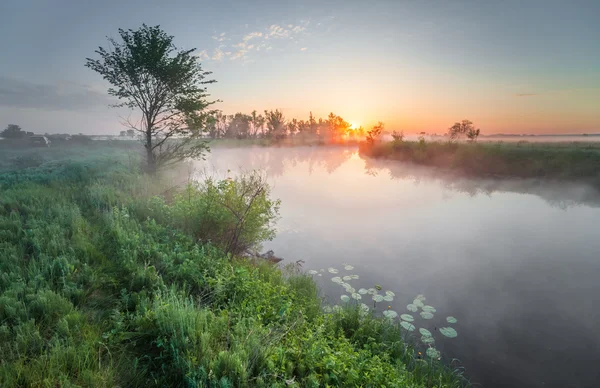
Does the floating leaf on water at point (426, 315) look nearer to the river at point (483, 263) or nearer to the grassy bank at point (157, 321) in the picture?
the river at point (483, 263)

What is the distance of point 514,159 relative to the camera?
2853cm

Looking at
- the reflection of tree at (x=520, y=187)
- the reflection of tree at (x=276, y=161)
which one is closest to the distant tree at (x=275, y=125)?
the reflection of tree at (x=276, y=161)

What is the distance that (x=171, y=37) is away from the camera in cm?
1647

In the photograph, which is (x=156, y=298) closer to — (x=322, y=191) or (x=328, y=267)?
(x=328, y=267)

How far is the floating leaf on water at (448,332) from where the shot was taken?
21.5 feet

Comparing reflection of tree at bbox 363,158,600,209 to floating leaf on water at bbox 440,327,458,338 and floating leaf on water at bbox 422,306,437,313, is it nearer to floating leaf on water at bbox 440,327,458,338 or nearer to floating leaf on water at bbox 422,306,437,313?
floating leaf on water at bbox 422,306,437,313

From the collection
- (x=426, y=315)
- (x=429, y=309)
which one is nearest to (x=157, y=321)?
(x=426, y=315)

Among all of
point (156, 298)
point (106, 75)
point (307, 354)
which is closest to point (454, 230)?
point (307, 354)

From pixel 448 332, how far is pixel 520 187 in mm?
25933

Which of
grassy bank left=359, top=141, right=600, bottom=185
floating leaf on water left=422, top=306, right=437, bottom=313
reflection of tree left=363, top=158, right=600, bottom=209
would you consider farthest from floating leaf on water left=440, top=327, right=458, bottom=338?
grassy bank left=359, top=141, right=600, bottom=185

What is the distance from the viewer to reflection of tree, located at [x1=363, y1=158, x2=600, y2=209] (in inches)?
781

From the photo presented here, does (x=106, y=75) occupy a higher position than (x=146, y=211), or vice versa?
(x=106, y=75)

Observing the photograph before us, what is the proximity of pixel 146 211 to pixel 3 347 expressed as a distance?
21.9 ft

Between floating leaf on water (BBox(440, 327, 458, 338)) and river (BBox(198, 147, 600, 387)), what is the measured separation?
10 cm
